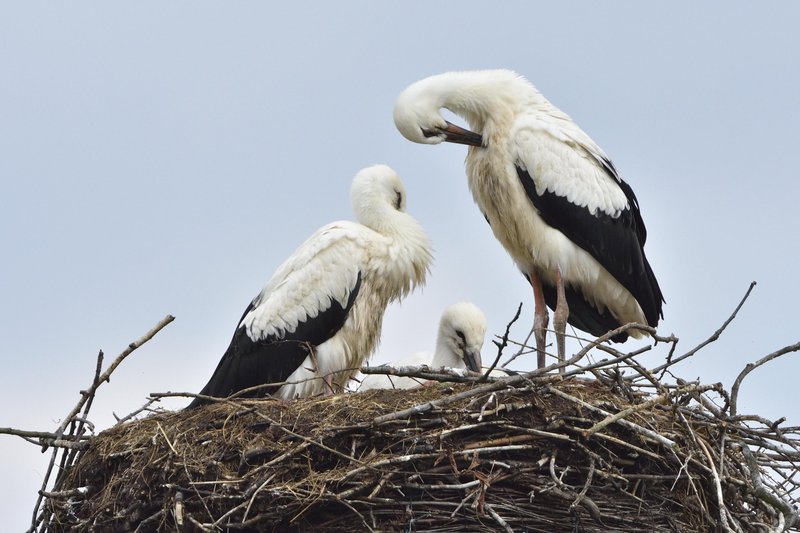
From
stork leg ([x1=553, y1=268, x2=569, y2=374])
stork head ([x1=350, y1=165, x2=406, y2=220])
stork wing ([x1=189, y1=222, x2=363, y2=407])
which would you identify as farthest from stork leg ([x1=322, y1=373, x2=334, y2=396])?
stork leg ([x1=553, y1=268, x2=569, y2=374])

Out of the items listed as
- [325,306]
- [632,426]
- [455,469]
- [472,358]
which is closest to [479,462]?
[455,469]

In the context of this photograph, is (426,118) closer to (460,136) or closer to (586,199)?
(460,136)

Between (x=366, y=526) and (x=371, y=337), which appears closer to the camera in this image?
(x=366, y=526)

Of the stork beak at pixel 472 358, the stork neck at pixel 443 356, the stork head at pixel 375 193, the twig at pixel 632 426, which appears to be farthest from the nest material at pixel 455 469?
the stork head at pixel 375 193

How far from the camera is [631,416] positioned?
6.21 meters

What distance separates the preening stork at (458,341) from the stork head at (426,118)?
3.46 feet

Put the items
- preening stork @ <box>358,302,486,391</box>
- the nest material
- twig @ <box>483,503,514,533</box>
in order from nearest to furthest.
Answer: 1. twig @ <box>483,503,514,533</box>
2. the nest material
3. preening stork @ <box>358,302,486,391</box>

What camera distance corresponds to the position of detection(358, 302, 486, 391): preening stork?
7875mm

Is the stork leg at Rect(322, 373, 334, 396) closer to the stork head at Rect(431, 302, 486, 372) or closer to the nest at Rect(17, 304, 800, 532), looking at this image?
the stork head at Rect(431, 302, 486, 372)

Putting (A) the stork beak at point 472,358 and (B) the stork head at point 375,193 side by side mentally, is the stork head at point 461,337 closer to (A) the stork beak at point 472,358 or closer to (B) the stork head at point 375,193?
(A) the stork beak at point 472,358

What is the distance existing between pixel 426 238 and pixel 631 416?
2.64 metres

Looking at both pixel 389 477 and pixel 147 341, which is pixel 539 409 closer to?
pixel 389 477

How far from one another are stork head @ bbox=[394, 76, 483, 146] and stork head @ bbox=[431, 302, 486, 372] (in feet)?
3.47

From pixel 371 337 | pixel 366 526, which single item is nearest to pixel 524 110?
pixel 371 337
